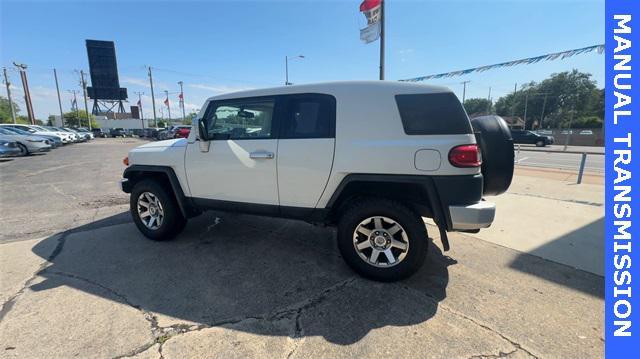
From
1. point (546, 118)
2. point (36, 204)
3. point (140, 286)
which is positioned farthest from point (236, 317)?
point (546, 118)

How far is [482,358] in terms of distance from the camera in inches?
77.0

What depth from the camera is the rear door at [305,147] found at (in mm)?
2926

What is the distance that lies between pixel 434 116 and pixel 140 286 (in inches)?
125

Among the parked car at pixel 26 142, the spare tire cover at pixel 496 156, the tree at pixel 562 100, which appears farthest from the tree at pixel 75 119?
the tree at pixel 562 100

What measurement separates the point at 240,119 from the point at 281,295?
78.7 inches

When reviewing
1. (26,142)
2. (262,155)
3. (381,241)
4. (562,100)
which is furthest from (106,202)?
(562,100)

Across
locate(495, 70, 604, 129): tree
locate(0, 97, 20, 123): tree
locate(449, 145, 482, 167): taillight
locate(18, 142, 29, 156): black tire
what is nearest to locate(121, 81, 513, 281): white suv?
locate(449, 145, 482, 167): taillight

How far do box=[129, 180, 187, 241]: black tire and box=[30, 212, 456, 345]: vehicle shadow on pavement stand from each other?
0.12 meters

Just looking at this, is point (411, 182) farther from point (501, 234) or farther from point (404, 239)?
point (501, 234)

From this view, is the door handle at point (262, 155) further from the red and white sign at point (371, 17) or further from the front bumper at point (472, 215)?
the red and white sign at point (371, 17)

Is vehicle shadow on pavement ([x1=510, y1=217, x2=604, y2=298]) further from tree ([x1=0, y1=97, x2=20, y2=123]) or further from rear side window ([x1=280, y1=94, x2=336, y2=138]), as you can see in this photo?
tree ([x1=0, y1=97, x2=20, y2=123])

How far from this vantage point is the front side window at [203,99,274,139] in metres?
3.23

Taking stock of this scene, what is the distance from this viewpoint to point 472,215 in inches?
101

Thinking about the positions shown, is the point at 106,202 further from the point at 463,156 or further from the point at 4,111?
the point at 4,111
